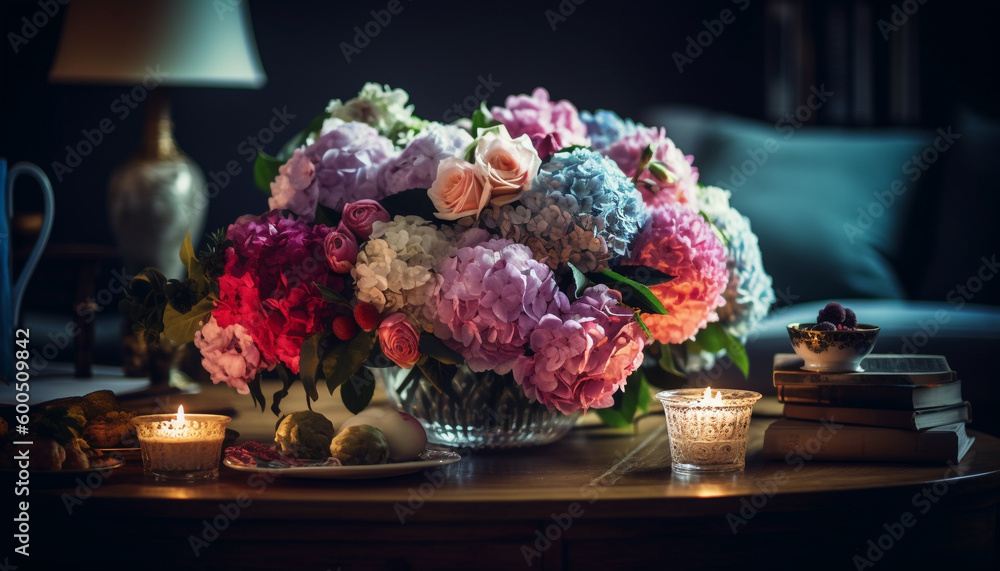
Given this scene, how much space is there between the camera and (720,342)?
1113 mm

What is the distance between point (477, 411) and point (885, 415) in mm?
434

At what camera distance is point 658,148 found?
109 centimetres

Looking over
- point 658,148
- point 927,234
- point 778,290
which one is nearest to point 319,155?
point 658,148

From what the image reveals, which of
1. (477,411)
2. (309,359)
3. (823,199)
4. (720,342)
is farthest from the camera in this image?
(823,199)

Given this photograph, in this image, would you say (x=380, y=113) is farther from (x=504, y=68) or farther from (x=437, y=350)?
(x=504, y=68)

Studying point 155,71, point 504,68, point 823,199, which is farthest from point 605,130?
point 504,68

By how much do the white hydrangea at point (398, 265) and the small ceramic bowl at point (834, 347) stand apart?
0.41 meters

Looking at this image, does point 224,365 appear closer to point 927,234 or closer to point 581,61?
point 927,234

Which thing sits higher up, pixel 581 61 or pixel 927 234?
pixel 581 61

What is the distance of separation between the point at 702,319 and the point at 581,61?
1910 millimetres

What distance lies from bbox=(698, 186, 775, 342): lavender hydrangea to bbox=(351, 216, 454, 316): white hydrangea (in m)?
0.39

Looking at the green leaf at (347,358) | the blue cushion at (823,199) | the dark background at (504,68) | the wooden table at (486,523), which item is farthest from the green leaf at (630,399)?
the dark background at (504,68)

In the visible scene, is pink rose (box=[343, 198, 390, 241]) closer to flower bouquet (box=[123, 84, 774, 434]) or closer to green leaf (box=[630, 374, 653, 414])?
flower bouquet (box=[123, 84, 774, 434])

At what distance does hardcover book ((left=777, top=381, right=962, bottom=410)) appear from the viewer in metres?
0.94
